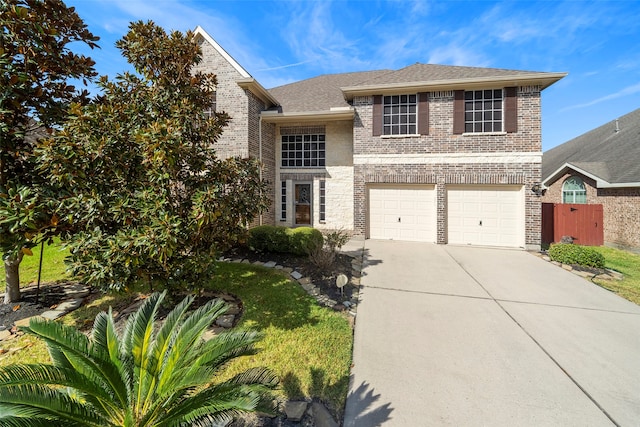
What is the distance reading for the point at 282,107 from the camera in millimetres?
12117

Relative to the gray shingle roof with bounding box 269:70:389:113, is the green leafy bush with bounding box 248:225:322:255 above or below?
below

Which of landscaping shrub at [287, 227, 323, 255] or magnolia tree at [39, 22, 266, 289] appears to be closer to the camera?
magnolia tree at [39, 22, 266, 289]

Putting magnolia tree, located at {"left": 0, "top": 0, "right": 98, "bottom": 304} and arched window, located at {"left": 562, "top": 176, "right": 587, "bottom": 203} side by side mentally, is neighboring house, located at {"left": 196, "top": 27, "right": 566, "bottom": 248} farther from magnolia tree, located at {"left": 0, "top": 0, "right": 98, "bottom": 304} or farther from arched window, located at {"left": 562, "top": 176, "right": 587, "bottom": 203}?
arched window, located at {"left": 562, "top": 176, "right": 587, "bottom": 203}

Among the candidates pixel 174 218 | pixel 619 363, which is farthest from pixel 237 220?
pixel 619 363

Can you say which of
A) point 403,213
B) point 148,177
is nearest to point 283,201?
point 403,213

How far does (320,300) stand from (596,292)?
626cm

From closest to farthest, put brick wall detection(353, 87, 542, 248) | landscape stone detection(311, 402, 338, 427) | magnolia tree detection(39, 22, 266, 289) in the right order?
1. landscape stone detection(311, 402, 338, 427)
2. magnolia tree detection(39, 22, 266, 289)
3. brick wall detection(353, 87, 542, 248)

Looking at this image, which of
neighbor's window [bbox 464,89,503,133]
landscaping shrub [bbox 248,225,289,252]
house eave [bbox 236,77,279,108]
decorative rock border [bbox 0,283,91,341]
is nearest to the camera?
decorative rock border [bbox 0,283,91,341]

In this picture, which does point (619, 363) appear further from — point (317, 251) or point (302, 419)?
point (317, 251)

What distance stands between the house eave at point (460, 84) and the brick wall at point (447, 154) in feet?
0.83

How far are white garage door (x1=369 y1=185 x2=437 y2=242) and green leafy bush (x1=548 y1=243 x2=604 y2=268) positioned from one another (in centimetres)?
357

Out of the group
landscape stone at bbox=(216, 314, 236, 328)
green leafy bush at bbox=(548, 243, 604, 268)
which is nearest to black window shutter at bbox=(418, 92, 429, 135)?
green leafy bush at bbox=(548, 243, 604, 268)

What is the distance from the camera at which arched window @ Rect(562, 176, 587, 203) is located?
13266 mm

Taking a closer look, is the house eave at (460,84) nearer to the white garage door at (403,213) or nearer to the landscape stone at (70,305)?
the white garage door at (403,213)
